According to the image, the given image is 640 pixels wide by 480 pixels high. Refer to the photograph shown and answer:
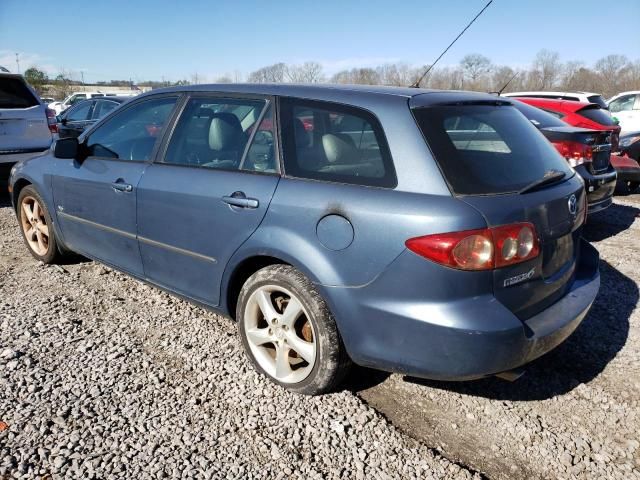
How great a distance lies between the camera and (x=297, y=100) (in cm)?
288

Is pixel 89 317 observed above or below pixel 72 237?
below

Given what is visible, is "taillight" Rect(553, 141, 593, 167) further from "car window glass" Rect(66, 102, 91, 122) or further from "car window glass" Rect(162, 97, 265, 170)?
"car window glass" Rect(66, 102, 91, 122)

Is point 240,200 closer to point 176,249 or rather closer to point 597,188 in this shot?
point 176,249

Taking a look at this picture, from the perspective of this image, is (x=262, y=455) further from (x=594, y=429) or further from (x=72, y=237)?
(x=72, y=237)

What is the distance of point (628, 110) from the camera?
543 inches

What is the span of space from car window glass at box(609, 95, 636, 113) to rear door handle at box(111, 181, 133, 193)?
1431cm

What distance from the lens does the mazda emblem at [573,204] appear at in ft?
8.76

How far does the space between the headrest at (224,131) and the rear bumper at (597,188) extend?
12.9 feet

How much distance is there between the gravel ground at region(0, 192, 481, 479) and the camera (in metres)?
2.25

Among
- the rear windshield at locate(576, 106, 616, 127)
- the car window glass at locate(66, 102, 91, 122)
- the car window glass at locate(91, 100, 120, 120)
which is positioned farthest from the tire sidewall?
the car window glass at locate(66, 102, 91, 122)

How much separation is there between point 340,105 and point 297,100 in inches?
12.4

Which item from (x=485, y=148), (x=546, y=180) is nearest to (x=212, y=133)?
(x=485, y=148)

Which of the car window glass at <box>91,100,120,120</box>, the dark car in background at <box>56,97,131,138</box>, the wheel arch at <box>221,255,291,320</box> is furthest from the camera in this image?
the car window glass at <box>91,100,120,120</box>

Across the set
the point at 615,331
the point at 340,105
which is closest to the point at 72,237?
the point at 340,105
